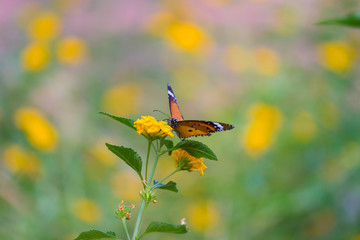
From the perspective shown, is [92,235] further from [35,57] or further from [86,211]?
[35,57]

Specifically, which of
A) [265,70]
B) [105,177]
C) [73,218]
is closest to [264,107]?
[265,70]

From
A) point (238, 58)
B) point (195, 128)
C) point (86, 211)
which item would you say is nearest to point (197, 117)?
point (238, 58)

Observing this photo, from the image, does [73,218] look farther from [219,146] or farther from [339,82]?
[339,82]

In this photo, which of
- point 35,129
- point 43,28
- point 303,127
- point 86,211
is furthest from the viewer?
point 43,28

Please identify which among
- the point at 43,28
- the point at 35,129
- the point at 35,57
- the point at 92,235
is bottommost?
the point at 92,235

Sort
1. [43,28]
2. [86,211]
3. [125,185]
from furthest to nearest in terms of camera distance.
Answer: [43,28] → [125,185] → [86,211]

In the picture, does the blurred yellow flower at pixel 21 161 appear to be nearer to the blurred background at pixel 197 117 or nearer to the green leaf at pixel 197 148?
the blurred background at pixel 197 117

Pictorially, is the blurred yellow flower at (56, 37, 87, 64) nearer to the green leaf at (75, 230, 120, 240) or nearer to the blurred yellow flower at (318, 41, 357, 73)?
the blurred yellow flower at (318, 41, 357, 73)

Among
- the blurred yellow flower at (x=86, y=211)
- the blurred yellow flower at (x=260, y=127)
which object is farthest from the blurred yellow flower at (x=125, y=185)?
the blurred yellow flower at (x=260, y=127)
